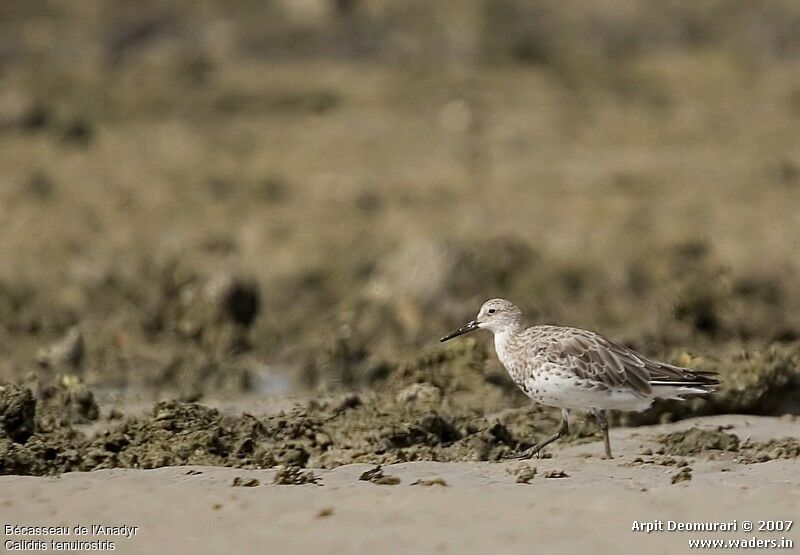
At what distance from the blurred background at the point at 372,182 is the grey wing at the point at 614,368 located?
6.57 feet

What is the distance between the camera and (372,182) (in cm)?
1969

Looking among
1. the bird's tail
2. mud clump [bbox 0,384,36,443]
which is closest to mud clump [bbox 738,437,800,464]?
the bird's tail

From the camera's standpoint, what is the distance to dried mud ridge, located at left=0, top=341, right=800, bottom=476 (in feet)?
27.2

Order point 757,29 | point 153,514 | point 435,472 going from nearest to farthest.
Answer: point 153,514 → point 435,472 → point 757,29

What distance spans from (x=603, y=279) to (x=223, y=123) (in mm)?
7891

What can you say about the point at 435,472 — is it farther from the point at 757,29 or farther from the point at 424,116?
the point at 757,29

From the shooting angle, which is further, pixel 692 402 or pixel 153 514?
pixel 692 402

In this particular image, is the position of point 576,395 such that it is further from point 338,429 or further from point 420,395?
point 420,395

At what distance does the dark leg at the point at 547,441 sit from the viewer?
859 cm

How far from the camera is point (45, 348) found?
42.1ft

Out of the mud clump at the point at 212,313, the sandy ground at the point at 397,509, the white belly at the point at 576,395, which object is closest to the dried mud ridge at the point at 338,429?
the white belly at the point at 576,395

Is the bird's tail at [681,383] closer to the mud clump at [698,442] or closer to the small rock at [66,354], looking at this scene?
the mud clump at [698,442]

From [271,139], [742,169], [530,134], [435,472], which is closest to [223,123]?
[271,139]

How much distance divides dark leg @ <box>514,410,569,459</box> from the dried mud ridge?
0.11 m
